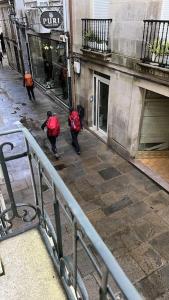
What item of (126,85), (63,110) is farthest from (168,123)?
(63,110)

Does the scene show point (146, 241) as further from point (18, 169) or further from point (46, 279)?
point (18, 169)

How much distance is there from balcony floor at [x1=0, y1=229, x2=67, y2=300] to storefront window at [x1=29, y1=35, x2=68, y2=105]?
32.6 feet

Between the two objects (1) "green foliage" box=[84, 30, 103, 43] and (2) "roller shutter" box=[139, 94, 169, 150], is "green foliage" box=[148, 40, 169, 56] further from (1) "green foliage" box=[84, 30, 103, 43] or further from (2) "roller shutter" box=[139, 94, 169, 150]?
(1) "green foliage" box=[84, 30, 103, 43]

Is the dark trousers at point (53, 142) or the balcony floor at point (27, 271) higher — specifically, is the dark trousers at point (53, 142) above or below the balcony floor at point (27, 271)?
below

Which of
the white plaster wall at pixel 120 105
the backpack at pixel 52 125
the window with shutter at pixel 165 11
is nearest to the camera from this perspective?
the window with shutter at pixel 165 11

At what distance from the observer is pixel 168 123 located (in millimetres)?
7855

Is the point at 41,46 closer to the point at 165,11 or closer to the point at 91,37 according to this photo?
the point at 91,37

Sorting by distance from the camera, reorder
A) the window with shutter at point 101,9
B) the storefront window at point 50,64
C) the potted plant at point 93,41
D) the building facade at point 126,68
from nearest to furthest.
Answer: the building facade at point 126,68
the window with shutter at point 101,9
the potted plant at point 93,41
the storefront window at point 50,64

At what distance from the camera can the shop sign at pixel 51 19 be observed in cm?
968

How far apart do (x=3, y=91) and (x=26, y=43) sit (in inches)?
146

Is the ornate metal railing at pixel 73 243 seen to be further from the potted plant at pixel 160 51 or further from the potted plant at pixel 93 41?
the potted plant at pixel 93 41

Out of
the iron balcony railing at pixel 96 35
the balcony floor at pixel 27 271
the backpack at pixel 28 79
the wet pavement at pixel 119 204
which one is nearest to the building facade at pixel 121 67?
the iron balcony railing at pixel 96 35

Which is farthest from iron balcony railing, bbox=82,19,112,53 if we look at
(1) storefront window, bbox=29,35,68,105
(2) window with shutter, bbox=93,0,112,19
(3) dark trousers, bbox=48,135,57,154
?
(3) dark trousers, bbox=48,135,57,154

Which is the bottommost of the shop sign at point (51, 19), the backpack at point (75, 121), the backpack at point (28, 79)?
the backpack at point (75, 121)
